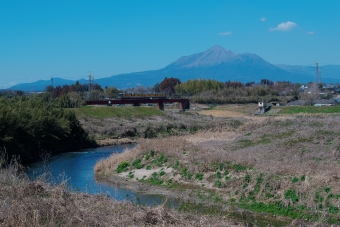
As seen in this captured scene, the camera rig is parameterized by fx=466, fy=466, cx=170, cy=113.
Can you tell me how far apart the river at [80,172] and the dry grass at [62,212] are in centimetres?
588

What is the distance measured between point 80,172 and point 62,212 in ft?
64.4

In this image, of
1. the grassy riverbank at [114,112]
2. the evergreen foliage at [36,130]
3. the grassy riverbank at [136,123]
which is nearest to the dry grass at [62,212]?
the evergreen foliage at [36,130]

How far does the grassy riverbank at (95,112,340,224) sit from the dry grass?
4.78 meters

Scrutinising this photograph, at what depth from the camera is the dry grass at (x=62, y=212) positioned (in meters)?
11.9

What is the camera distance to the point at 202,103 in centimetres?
11644

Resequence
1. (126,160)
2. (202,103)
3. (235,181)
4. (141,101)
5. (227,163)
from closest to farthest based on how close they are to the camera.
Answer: (235,181) < (227,163) < (126,160) < (141,101) < (202,103)

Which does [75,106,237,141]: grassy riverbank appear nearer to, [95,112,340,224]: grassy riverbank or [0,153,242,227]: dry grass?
[95,112,340,224]: grassy riverbank

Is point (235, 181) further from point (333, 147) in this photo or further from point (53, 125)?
point (53, 125)

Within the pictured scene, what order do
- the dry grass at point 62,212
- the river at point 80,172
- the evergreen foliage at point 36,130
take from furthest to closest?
the evergreen foliage at point 36,130 → the river at point 80,172 → the dry grass at point 62,212

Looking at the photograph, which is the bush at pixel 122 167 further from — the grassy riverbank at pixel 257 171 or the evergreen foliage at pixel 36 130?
the evergreen foliage at pixel 36 130

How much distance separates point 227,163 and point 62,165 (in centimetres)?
1568

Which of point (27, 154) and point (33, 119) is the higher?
point (33, 119)

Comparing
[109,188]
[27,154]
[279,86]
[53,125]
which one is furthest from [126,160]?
[279,86]

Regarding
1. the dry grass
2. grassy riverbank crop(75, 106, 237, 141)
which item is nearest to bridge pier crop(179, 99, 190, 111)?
grassy riverbank crop(75, 106, 237, 141)
